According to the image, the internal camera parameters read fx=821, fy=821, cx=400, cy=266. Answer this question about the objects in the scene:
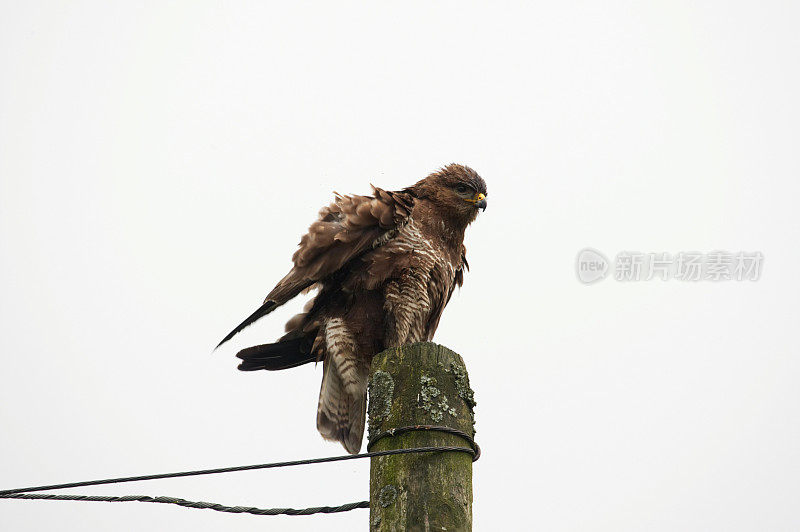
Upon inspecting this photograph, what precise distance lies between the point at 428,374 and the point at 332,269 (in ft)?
7.40

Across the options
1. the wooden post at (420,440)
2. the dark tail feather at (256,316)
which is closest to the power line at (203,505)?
the wooden post at (420,440)

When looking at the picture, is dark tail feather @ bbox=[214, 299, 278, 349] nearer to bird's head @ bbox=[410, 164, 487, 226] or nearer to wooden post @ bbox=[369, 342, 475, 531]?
bird's head @ bbox=[410, 164, 487, 226]

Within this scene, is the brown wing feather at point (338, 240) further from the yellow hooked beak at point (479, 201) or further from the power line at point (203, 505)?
the power line at point (203, 505)

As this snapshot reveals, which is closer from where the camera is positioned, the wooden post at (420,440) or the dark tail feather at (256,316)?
the wooden post at (420,440)

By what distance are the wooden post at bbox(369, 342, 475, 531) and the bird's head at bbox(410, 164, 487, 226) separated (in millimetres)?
2643

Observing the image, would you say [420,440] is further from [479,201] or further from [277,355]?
[479,201]

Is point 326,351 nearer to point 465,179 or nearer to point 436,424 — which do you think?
point 465,179

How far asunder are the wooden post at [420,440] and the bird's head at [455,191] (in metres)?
2.64

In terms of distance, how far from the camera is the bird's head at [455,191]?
559 cm

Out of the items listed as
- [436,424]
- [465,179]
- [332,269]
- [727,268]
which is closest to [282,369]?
[332,269]

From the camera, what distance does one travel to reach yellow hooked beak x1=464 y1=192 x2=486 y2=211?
566 cm

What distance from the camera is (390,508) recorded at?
2682 millimetres

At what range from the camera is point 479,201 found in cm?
567

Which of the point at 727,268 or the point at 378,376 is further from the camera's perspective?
the point at 727,268
